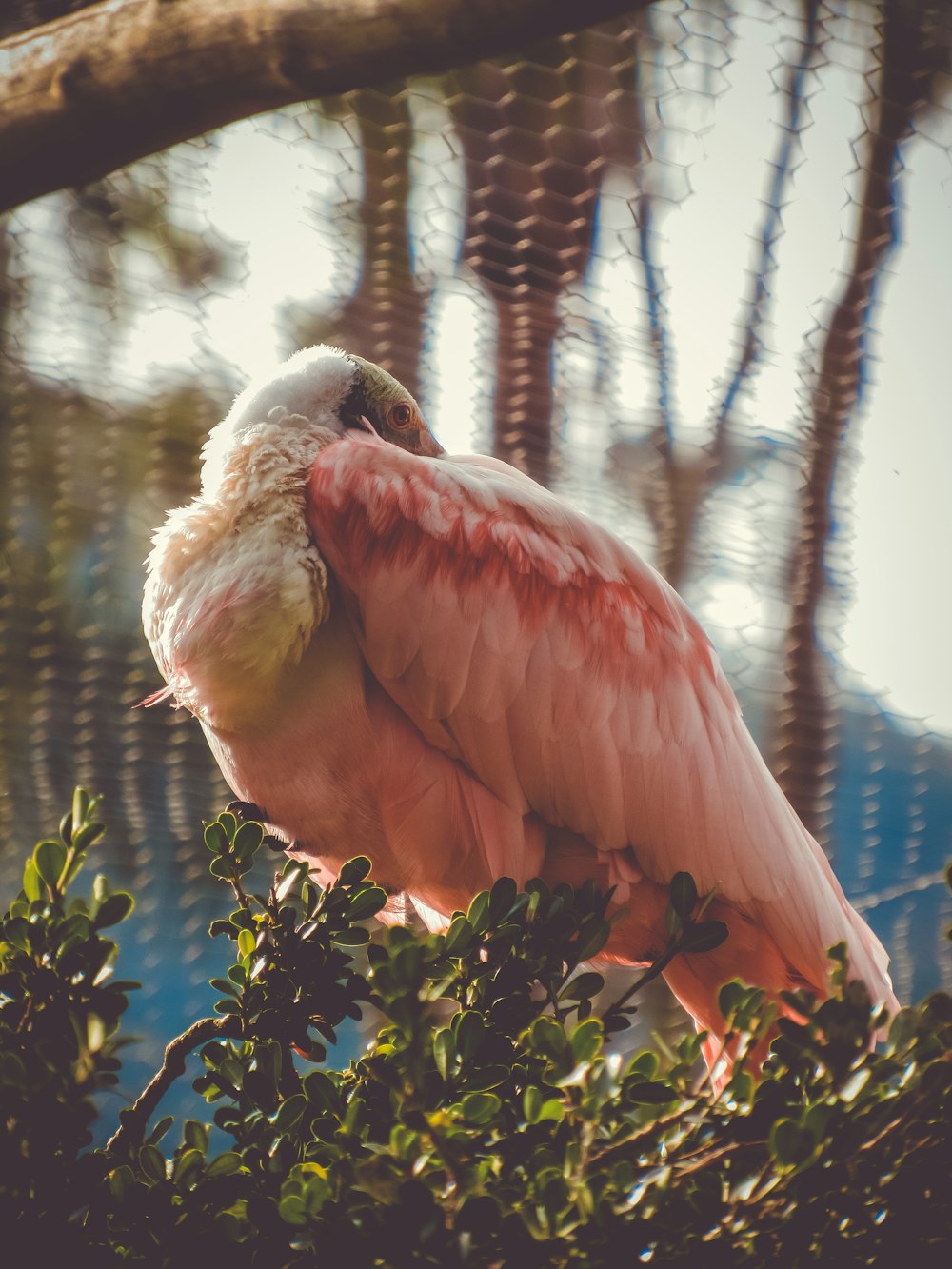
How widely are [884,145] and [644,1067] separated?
8.27ft

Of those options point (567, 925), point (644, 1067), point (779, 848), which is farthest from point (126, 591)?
point (644, 1067)

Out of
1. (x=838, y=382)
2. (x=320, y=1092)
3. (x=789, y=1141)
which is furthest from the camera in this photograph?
(x=838, y=382)

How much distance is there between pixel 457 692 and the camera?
5.04 feet

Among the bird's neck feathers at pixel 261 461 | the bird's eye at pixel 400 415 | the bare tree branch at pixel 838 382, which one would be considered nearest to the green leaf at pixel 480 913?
the bird's neck feathers at pixel 261 461

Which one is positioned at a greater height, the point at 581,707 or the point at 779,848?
the point at 581,707

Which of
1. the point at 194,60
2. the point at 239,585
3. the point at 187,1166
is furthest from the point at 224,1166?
the point at 194,60

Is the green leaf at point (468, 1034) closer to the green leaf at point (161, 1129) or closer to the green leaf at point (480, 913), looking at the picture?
the green leaf at point (480, 913)

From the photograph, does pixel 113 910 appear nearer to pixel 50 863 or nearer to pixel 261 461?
pixel 50 863

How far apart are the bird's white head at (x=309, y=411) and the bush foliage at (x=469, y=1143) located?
2.49 ft

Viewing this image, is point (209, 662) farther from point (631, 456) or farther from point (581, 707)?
point (631, 456)

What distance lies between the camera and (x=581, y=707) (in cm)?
165

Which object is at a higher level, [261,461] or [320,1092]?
[261,461]

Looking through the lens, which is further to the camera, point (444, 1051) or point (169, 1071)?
point (169, 1071)

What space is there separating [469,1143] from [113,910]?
1.03 feet
